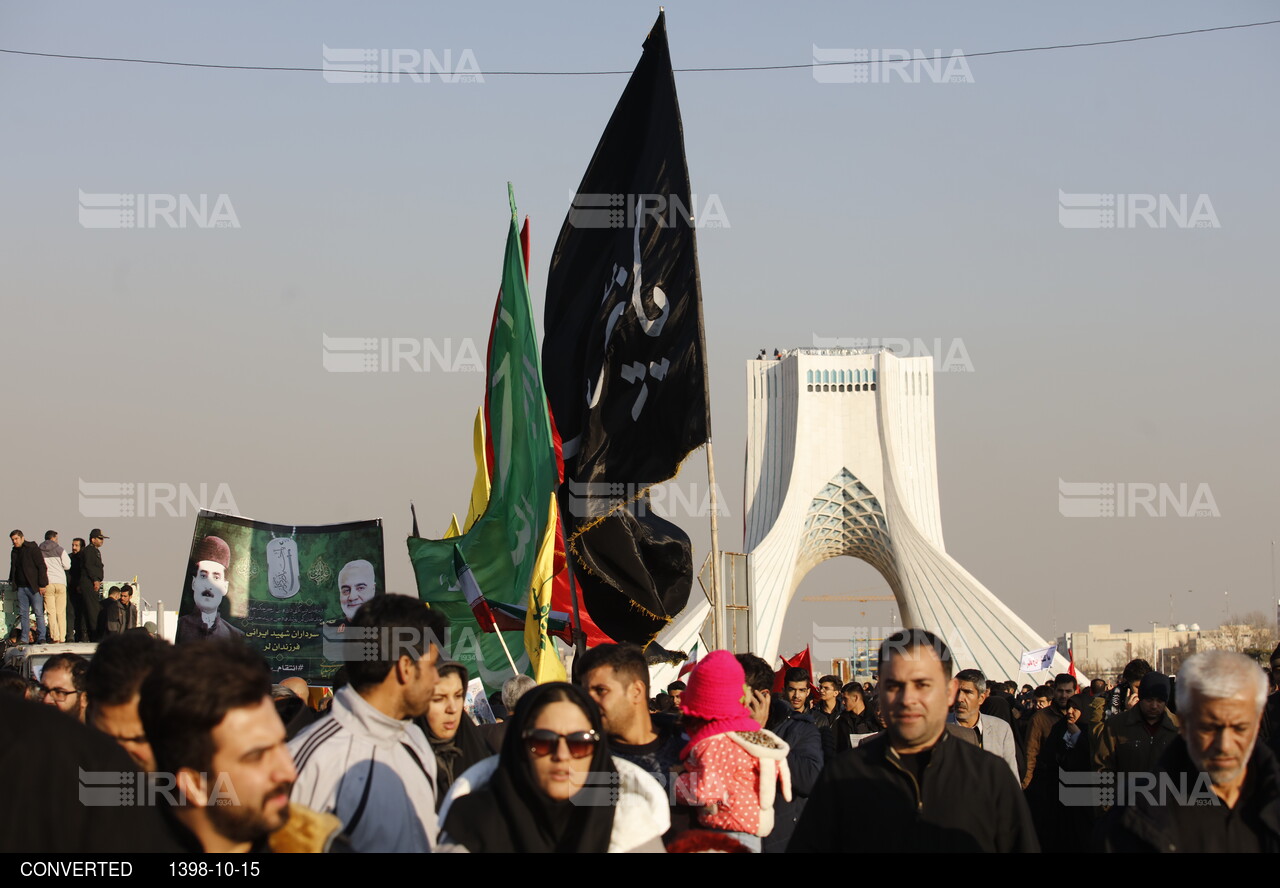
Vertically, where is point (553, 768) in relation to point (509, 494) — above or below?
below

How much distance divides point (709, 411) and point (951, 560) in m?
37.2

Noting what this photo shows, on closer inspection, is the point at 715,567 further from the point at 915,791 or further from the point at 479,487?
the point at 479,487

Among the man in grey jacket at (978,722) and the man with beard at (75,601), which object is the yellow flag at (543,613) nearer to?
the man in grey jacket at (978,722)

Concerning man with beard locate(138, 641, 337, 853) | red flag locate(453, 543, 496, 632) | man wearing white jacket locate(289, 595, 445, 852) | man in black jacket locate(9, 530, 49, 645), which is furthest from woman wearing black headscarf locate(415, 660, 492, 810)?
man in black jacket locate(9, 530, 49, 645)

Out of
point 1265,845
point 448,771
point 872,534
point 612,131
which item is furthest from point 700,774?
point 872,534

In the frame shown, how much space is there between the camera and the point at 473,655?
1005 centimetres

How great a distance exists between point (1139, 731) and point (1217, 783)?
3411 millimetres

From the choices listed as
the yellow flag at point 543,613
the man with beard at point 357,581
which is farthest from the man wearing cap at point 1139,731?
the man with beard at point 357,581

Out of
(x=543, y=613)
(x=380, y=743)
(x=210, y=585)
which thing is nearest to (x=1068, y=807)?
(x=543, y=613)

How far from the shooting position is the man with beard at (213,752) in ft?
7.79

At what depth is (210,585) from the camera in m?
10.5

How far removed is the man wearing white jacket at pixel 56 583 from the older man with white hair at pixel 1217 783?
13199 millimetres

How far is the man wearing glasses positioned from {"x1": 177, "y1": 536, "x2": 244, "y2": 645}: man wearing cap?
5134 mm

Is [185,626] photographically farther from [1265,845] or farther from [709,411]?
[1265,845]
